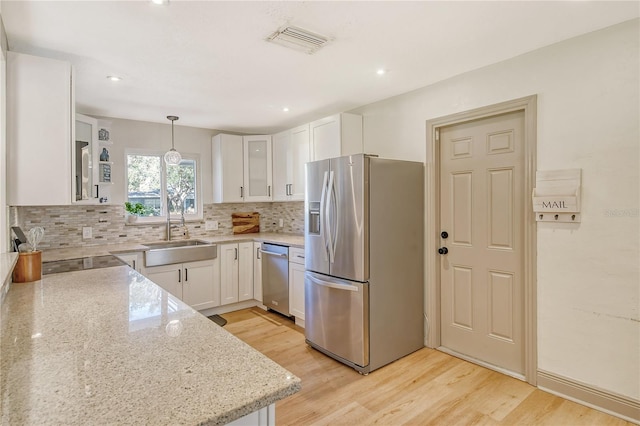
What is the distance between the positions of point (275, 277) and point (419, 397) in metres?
2.07

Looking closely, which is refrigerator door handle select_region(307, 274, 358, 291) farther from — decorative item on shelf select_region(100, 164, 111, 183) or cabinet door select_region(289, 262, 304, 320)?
decorative item on shelf select_region(100, 164, 111, 183)

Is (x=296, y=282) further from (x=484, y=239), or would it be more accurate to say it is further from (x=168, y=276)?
(x=484, y=239)

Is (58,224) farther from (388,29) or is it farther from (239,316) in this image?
(388,29)

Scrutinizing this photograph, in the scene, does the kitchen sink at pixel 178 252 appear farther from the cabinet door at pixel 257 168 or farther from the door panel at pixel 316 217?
the door panel at pixel 316 217

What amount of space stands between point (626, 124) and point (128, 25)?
9.64 feet

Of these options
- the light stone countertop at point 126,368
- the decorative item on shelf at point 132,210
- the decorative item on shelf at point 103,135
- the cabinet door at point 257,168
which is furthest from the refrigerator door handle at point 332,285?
the decorative item on shelf at point 103,135

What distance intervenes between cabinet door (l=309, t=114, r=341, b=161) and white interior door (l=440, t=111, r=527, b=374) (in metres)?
1.05

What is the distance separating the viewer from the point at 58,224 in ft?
11.6

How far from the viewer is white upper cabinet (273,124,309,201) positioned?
403 cm

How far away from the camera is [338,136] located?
349cm

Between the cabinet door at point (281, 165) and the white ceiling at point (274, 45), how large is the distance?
1.05 meters

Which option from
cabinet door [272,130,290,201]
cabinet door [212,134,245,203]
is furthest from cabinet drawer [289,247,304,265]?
cabinet door [212,134,245,203]

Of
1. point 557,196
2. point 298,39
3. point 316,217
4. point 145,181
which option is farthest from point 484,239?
point 145,181

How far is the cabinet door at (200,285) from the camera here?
3.78 metres
